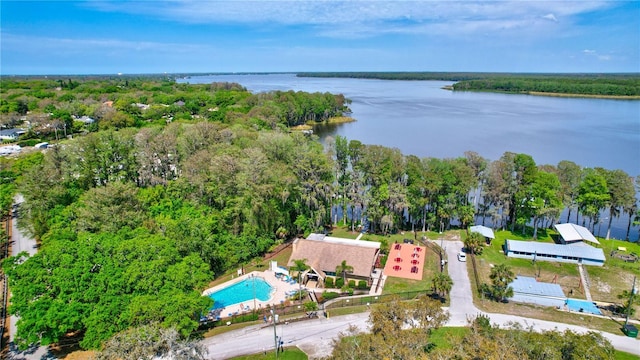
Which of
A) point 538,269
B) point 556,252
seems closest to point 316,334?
point 538,269

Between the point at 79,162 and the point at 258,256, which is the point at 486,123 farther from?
the point at 79,162

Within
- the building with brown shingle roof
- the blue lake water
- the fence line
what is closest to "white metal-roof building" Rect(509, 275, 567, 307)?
the building with brown shingle roof

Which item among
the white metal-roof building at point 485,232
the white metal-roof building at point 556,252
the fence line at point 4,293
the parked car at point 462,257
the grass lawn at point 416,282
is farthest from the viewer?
the white metal-roof building at point 485,232

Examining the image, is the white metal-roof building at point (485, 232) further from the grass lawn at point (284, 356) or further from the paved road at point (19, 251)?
the paved road at point (19, 251)

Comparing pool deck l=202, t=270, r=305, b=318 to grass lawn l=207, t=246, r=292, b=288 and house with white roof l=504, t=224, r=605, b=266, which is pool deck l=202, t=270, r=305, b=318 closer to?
grass lawn l=207, t=246, r=292, b=288

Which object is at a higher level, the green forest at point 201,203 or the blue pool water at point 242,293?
the green forest at point 201,203

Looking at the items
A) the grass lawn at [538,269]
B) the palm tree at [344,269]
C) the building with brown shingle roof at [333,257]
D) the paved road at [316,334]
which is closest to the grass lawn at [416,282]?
the building with brown shingle roof at [333,257]

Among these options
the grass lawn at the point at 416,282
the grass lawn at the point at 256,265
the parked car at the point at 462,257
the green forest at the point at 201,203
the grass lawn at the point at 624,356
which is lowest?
the grass lawn at the point at 256,265
